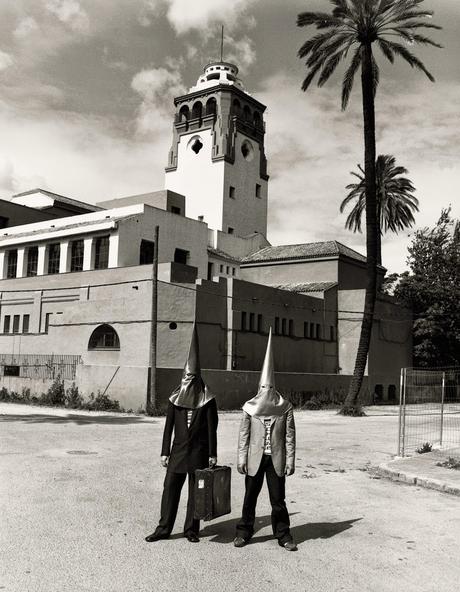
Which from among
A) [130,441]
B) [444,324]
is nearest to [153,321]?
[130,441]

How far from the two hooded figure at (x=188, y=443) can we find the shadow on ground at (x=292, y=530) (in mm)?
310

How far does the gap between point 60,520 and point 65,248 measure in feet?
117

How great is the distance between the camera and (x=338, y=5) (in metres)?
27.7

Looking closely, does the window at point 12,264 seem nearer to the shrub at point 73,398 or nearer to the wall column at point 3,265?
the wall column at point 3,265

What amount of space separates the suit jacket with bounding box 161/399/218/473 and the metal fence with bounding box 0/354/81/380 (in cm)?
2493

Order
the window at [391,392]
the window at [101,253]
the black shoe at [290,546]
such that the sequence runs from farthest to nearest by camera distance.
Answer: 1. the window at [391,392]
2. the window at [101,253]
3. the black shoe at [290,546]

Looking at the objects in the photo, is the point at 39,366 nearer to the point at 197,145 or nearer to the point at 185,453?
the point at 185,453

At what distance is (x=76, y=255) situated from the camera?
40.9 meters

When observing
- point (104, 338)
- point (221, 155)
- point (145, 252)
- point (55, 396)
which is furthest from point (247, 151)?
point (55, 396)

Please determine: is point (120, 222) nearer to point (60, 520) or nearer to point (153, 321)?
point (153, 321)

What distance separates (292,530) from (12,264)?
136 feet

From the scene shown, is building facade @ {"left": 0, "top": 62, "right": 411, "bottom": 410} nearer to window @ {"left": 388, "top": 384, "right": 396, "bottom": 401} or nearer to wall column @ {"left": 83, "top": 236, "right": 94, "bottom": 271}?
wall column @ {"left": 83, "top": 236, "right": 94, "bottom": 271}

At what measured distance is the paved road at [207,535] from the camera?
5.48 meters

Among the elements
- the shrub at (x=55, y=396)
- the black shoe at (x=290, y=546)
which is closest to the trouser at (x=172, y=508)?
the black shoe at (x=290, y=546)
